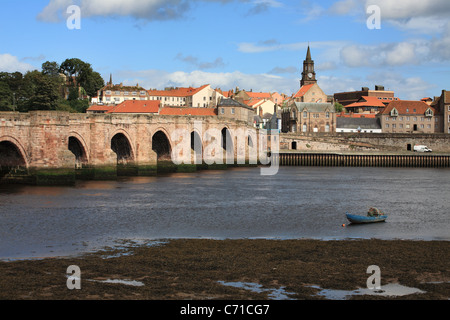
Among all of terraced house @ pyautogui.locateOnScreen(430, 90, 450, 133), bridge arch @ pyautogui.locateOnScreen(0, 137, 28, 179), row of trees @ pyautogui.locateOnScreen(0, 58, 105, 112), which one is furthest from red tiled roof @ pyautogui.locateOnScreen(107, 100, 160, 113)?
terraced house @ pyautogui.locateOnScreen(430, 90, 450, 133)

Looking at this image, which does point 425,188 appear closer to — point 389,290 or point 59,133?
point 59,133

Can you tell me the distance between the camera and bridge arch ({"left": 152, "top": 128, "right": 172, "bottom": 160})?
64.6m

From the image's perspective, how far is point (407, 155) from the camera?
3612 inches

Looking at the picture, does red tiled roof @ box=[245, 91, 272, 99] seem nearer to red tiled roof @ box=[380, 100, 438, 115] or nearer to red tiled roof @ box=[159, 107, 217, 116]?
red tiled roof @ box=[380, 100, 438, 115]

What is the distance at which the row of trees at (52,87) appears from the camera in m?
91.5

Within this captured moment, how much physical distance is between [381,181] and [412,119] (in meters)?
69.5

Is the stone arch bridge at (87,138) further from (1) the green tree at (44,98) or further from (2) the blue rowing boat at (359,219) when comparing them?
(1) the green tree at (44,98)

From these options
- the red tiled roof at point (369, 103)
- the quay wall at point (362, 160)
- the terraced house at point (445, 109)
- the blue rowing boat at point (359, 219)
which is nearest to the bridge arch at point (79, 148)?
the blue rowing boat at point (359, 219)

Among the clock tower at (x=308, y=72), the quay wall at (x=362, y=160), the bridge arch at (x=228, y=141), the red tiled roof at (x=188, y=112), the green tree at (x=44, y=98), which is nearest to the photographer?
the bridge arch at (x=228, y=141)

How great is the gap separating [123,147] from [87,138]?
26.4 ft

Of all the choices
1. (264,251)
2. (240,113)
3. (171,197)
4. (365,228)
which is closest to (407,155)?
(240,113)

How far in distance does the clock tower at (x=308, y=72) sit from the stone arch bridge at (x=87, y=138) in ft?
304

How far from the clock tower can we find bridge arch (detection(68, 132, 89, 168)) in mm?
116647

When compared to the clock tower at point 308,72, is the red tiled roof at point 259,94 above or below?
below
